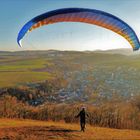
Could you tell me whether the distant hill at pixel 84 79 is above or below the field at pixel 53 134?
above

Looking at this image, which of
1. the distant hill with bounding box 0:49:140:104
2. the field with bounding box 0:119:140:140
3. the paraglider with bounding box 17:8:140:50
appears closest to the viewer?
the paraglider with bounding box 17:8:140:50

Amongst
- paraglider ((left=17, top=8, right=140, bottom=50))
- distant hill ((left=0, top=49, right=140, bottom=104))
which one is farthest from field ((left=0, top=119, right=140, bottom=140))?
distant hill ((left=0, top=49, right=140, bottom=104))

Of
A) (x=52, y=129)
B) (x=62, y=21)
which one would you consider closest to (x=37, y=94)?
(x=52, y=129)

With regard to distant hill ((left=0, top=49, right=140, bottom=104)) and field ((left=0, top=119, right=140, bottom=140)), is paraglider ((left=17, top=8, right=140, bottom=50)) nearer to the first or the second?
field ((left=0, top=119, right=140, bottom=140))

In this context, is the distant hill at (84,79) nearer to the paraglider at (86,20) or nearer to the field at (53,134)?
the field at (53,134)

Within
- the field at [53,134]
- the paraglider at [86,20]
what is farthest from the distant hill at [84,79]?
the paraglider at [86,20]

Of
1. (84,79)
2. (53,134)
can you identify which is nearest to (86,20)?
(53,134)

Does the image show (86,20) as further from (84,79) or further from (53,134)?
(84,79)

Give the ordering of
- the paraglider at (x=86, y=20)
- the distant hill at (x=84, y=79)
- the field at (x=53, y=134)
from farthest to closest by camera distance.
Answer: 1. the distant hill at (x=84, y=79)
2. the field at (x=53, y=134)
3. the paraglider at (x=86, y=20)

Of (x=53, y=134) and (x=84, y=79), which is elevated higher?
(x=84, y=79)

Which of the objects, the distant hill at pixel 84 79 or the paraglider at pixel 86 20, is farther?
the distant hill at pixel 84 79
